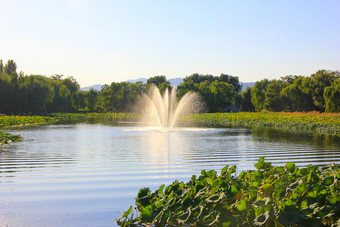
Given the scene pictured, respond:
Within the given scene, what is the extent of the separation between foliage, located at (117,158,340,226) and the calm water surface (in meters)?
1.10

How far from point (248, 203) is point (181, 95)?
68.1m

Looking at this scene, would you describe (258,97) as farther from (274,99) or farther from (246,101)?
(246,101)

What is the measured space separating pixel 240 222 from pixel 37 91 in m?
59.4

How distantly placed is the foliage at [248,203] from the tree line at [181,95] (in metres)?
43.2

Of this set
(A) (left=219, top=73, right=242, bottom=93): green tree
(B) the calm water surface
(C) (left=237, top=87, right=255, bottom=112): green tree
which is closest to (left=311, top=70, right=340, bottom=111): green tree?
(C) (left=237, top=87, right=255, bottom=112): green tree

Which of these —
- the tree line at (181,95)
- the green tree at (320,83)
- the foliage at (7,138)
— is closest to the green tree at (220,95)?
the tree line at (181,95)

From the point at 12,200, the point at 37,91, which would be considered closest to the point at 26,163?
the point at 12,200

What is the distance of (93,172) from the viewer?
9.99 metres

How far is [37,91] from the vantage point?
59.0m

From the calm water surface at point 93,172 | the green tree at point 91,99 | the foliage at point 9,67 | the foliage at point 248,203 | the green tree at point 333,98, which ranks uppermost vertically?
the foliage at point 9,67

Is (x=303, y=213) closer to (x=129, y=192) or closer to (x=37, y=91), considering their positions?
(x=129, y=192)

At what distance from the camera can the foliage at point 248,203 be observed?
4188mm

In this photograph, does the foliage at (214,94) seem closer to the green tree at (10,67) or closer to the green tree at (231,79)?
the green tree at (231,79)

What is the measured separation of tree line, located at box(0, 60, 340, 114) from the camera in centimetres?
5209
